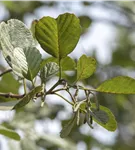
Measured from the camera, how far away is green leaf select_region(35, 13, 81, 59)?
958 millimetres

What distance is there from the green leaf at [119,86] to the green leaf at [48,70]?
0.34ft

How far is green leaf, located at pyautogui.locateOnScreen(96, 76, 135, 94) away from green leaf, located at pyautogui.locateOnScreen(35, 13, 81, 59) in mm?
104

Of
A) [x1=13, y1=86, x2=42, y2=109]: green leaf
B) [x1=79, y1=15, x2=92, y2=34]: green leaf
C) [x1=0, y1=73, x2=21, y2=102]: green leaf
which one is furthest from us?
[x1=79, y1=15, x2=92, y2=34]: green leaf

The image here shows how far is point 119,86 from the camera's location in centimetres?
98

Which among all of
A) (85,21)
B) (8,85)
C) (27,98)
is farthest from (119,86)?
(85,21)

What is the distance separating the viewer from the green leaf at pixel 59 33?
958 millimetres

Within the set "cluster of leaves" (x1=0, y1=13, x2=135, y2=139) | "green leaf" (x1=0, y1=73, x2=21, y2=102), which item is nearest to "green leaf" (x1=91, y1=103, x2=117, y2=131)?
A: "cluster of leaves" (x1=0, y1=13, x2=135, y2=139)

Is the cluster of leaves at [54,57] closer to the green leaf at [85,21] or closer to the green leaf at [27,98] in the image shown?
the green leaf at [27,98]

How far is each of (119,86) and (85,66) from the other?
0.08m

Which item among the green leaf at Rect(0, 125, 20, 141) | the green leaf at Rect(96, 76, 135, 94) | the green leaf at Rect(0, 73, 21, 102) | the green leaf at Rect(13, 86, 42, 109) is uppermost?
the green leaf at Rect(96, 76, 135, 94)

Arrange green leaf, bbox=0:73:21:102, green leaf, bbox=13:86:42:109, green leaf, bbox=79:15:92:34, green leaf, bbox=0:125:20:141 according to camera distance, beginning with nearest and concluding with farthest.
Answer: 1. green leaf, bbox=13:86:42:109
2. green leaf, bbox=0:125:20:141
3. green leaf, bbox=0:73:21:102
4. green leaf, bbox=79:15:92:34

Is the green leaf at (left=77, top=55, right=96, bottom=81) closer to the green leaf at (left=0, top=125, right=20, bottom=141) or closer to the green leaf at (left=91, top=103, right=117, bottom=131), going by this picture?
the green leaf at (left=91, top=103, right=117, bottom=131)

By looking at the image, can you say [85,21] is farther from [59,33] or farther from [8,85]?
[59,33]

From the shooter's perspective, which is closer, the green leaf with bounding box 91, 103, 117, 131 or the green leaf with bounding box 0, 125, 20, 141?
the green leaf with bounding box 91, 103, 117, 131
